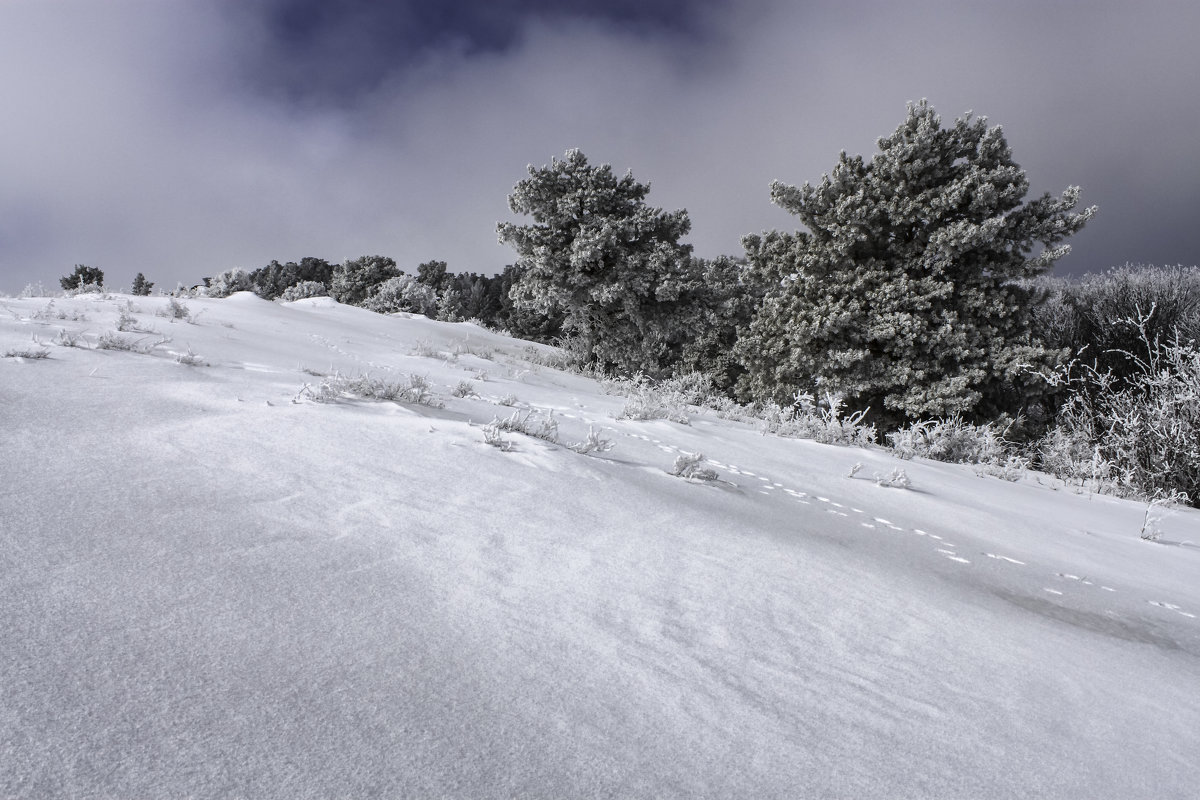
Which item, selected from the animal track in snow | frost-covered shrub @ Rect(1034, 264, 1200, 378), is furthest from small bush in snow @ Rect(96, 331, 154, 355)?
frost-covered shrub @ Rect(1034, 264, 1200, 378)

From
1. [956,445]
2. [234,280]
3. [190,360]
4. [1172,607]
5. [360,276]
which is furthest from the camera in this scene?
[360,276]

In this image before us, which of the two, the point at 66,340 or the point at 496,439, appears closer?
the point at 496,439

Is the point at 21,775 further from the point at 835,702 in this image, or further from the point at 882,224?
the point at 882,224

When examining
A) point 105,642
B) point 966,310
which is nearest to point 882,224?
point 966,310

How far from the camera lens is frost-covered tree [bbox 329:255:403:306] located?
40.4 metres

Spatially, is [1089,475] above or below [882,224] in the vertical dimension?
below

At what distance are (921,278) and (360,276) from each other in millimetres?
37317

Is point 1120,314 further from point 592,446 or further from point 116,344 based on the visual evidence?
point 116,344

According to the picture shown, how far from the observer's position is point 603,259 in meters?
12.8

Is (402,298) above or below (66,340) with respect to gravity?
above

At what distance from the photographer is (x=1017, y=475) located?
616cm

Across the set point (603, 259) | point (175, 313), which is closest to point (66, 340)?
point (175, 313)

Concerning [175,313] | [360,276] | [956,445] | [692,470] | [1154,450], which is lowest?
[692,470]

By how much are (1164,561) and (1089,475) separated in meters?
4.97
